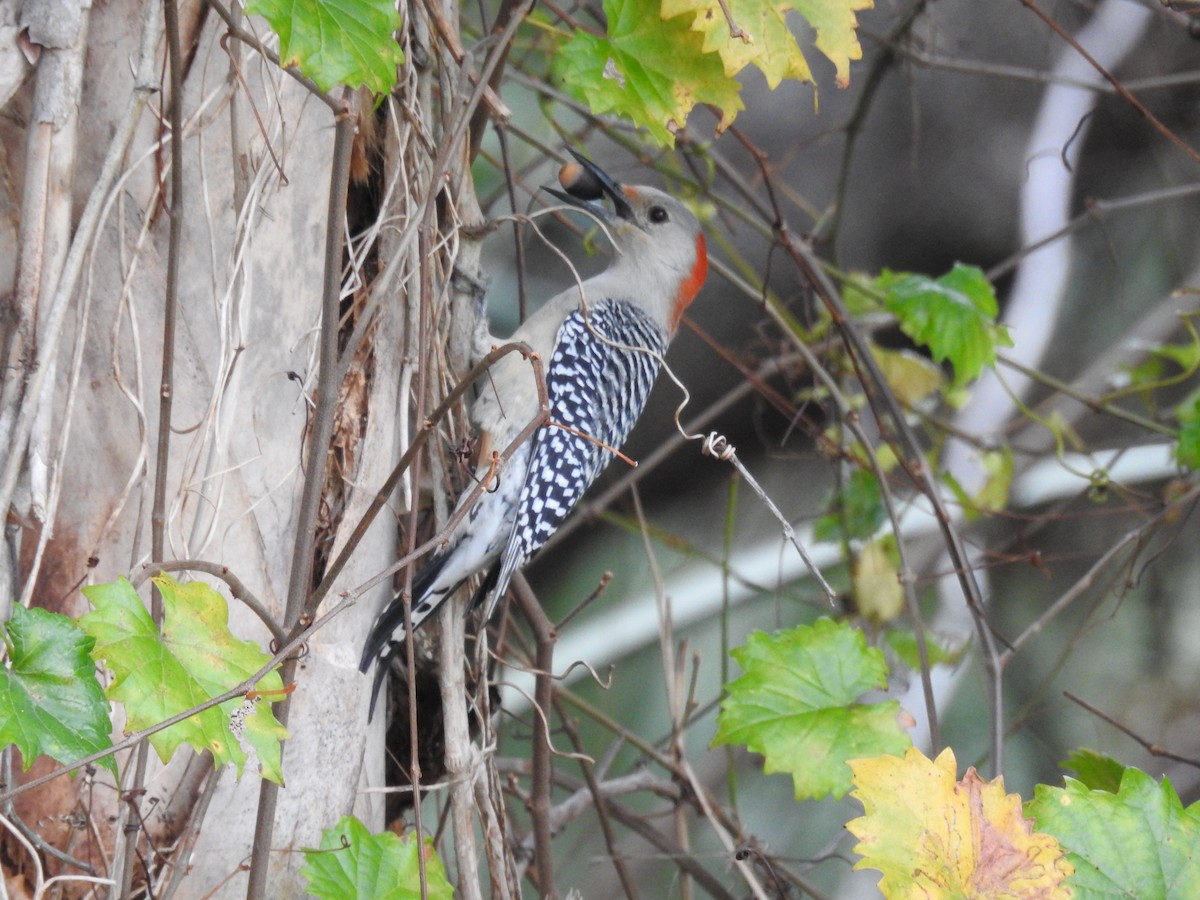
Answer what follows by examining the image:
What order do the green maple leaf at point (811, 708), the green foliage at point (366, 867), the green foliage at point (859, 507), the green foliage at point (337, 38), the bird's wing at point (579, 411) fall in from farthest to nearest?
the green foliage at point (859, 507) < the bird's wing at point (579, 411) < the green maple leaf at point (811, 708) < the green foliage at point (366, 867) < the green foliage at point (337, 38)

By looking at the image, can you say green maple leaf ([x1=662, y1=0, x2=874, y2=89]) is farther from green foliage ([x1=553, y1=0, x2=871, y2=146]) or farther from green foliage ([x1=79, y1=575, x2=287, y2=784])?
green foliage ([x1=79, y1=575, x2=287, y2=784])

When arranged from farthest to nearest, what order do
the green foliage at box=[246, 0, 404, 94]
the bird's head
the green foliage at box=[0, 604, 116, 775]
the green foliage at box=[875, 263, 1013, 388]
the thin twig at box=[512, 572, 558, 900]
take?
the bird's head, the green foliage at box=[875, 263, 1013, 388], the thin twig at box=[512, 572, 558, 900], the green foliage at box=[246, 0, 404, 94], the green foliage at box=[0, 604, 116, 775]

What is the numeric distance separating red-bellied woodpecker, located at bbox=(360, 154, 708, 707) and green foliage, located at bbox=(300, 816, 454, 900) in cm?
30

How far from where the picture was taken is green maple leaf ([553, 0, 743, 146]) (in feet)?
6.19

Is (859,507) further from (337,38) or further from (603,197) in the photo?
(337,38)

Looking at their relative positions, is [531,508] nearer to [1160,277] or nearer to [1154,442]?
[1154,442]

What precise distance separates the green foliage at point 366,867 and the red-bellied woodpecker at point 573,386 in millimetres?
298

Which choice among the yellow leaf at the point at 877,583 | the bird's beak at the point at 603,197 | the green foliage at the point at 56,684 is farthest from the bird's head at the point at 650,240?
the green foliage at the point at 56,684

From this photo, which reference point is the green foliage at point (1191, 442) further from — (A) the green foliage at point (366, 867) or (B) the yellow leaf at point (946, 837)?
(A) the green foliage at point (366, 867)

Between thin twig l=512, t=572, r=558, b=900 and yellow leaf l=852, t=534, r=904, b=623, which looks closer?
thin twig l=512, t=572, r=558, b=900

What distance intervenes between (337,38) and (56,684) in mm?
836

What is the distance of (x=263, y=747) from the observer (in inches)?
54.4

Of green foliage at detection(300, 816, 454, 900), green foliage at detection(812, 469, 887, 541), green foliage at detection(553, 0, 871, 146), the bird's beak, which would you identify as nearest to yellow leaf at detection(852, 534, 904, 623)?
green foliage at detection(812, 469, 887, 541)

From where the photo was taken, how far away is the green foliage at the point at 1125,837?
1491mm
